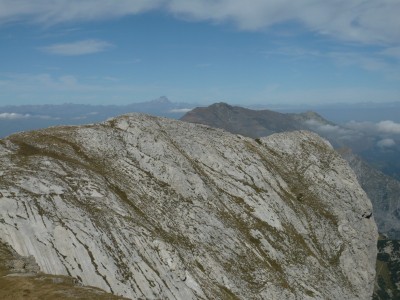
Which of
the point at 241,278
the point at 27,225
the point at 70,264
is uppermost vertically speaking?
the point at 27,225

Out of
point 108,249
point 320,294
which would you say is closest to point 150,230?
point 108,249

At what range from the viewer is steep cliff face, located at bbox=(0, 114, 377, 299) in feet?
172

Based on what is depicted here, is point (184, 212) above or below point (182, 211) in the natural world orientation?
below

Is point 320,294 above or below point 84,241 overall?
below

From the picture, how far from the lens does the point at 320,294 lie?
72562mm

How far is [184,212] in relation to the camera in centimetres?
7188

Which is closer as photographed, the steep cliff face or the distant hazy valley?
the distant hazy valley

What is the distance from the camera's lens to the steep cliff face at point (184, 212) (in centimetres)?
5241

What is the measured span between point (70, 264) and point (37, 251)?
175 inches

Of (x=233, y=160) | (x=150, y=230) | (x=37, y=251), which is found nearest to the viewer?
(x=37, y=251)

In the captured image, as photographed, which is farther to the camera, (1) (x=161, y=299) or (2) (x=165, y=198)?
(2) (x=165, y=198)

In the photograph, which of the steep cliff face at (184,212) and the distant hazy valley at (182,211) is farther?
the steep cliff face at (184,212)

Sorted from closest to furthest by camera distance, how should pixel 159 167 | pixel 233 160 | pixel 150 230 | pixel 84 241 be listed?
pixel 84 241, pixel 150 230, pixel 159 167, pixel 233 160

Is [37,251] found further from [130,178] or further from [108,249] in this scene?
[130,178]
